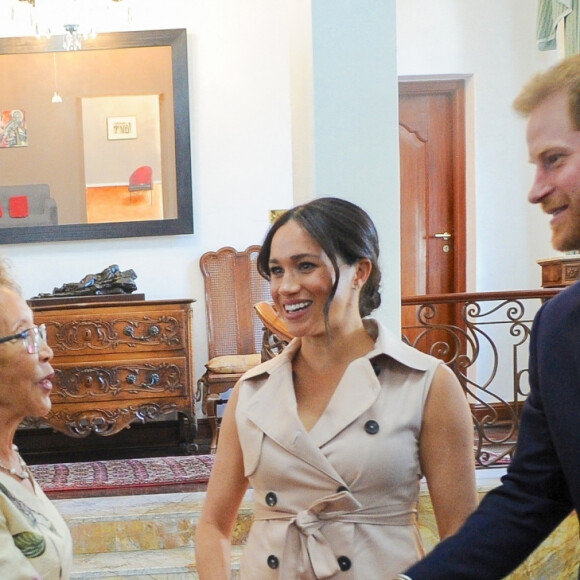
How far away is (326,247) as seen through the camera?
209cm

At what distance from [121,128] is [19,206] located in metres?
0.98

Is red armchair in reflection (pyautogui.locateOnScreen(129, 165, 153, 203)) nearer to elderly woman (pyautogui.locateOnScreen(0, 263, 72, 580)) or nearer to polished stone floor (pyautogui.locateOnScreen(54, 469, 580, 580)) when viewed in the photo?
polished stone floor (pyautogui.locateOnScreen(54, 469, 580, 580))

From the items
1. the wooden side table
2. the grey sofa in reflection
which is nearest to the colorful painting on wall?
the grey sofa in reflection

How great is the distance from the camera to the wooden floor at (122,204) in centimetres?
689

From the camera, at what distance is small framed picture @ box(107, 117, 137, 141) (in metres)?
6.91

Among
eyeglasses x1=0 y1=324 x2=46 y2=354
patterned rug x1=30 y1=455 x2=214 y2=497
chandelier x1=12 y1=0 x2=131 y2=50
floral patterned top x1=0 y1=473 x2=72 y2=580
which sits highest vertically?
chandelier x1=12 y1=0 x2=131 y2=50

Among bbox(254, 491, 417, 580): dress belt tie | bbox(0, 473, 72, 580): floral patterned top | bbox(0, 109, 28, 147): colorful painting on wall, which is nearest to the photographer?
bbox(0, 473, 72, 580): floral patterned top

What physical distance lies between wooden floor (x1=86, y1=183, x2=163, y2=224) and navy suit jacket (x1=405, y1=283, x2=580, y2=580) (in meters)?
5.67

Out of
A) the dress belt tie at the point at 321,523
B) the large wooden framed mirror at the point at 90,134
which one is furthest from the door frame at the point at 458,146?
the dress belt tie at the point at 321,523

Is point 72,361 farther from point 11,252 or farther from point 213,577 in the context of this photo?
point 213,577

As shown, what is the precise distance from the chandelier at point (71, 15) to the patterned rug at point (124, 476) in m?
3.07

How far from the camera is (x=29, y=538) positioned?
65.0 inches

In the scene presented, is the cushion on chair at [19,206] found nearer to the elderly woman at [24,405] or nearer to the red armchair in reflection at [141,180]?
the red armchair in reflection at [141,180]

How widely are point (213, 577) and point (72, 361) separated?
4264mm
